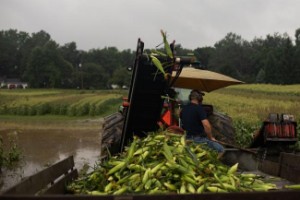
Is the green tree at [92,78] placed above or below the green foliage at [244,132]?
above

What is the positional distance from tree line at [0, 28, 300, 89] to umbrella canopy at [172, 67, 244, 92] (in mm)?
59594

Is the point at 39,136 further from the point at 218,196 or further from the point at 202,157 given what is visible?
the point at 218,196

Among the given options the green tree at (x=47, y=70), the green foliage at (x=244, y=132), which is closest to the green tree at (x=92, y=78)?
the green tree at (x=47, y=70)

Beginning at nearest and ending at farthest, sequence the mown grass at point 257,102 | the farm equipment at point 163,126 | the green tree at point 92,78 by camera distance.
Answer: the farm equipment at point 163,126, the mown grass at point 257,102, the green tree at point 92,78

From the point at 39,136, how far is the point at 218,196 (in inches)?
573

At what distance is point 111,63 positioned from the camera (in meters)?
120

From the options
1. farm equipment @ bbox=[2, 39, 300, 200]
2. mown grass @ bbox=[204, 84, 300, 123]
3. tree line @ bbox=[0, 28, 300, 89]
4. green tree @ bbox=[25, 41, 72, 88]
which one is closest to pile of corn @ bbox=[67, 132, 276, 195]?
farm equipment @ bbox=[2, 39, 300, 200]

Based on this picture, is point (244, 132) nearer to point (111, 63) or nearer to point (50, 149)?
point (50, 149)

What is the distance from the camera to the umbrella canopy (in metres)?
8.89

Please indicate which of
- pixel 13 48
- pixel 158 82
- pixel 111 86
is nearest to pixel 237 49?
pixel 111 86

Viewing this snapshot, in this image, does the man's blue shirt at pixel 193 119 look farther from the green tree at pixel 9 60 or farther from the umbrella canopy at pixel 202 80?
the green tree at pixel 9 60

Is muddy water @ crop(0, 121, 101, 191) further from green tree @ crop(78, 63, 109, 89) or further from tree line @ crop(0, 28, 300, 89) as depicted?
green tree @ crop(78, 63, 109, 89)

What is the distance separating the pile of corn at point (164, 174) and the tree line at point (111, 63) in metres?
64.5

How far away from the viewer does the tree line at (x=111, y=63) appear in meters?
79.0
